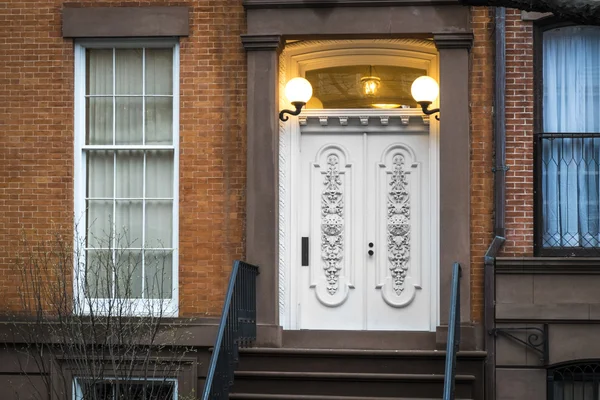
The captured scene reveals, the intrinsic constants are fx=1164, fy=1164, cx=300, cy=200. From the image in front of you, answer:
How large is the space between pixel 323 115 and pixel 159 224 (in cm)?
210

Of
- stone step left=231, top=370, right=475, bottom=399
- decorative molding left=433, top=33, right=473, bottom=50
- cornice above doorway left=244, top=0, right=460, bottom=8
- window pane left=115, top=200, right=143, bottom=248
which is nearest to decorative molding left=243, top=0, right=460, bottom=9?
cornice above doorway left=244, top=0, right=460, bottom=8

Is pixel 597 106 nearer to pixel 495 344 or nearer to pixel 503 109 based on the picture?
pixel 503 109

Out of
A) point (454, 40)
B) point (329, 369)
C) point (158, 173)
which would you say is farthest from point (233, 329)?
point (454, 40)

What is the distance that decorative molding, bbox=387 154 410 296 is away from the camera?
12273 millimetres

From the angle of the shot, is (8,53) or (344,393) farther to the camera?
(8,53)

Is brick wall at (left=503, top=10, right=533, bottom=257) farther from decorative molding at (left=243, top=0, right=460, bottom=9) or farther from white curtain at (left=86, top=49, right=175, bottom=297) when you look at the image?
white curtain at (left=86, top=49, right=175, bottom=297)

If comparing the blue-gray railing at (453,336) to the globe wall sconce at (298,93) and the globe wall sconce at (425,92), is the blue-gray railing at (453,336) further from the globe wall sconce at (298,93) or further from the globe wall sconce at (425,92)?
the globe wall sconce at (298,93)

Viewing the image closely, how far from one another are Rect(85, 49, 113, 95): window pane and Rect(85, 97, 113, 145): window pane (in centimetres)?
10

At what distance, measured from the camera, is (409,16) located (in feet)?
39.1

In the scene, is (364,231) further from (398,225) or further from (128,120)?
(128,120)

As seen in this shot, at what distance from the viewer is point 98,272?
39.4 ft

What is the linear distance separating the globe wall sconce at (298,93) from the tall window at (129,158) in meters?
1.19

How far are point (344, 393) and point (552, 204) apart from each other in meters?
2.91

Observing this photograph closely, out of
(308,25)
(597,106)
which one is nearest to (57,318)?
(308,25)
